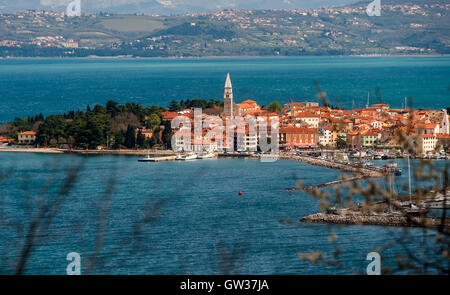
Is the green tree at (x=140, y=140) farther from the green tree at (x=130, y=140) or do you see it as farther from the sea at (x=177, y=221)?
the sea at (x=177, y=221)

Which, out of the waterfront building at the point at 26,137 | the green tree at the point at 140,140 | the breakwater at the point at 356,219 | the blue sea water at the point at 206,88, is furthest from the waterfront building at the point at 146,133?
the breakwater at the point at 356,219

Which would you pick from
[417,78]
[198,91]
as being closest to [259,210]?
[198,91]

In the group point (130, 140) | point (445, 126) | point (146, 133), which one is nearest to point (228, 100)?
point (146, 133)

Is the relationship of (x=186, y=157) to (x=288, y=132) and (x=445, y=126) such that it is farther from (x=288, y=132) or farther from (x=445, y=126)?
(x=445, y=126)

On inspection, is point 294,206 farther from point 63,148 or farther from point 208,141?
point 63,148
